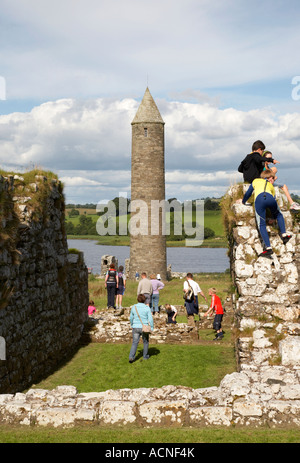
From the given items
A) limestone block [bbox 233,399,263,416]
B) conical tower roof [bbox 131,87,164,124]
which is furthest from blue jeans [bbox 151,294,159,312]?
conical tower roof [bbox 131,87,164,124]

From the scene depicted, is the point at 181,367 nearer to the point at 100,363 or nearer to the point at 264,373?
the point at 100,363

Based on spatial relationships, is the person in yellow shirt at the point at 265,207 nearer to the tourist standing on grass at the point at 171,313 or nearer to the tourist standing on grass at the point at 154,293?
the tourist standing on grass at the point at 171,313

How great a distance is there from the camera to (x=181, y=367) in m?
11.9

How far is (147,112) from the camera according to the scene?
1727 inches

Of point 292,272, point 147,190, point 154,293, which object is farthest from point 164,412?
point 147,190

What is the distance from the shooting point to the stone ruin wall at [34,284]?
32.4 ft

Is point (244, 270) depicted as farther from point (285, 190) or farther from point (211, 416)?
point (211, 416)

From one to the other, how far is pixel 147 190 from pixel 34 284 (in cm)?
3292

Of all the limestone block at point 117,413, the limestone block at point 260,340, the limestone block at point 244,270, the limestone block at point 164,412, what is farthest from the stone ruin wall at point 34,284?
the limestone block at point 260,340

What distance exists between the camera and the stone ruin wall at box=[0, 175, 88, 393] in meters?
Answer: 9.88
